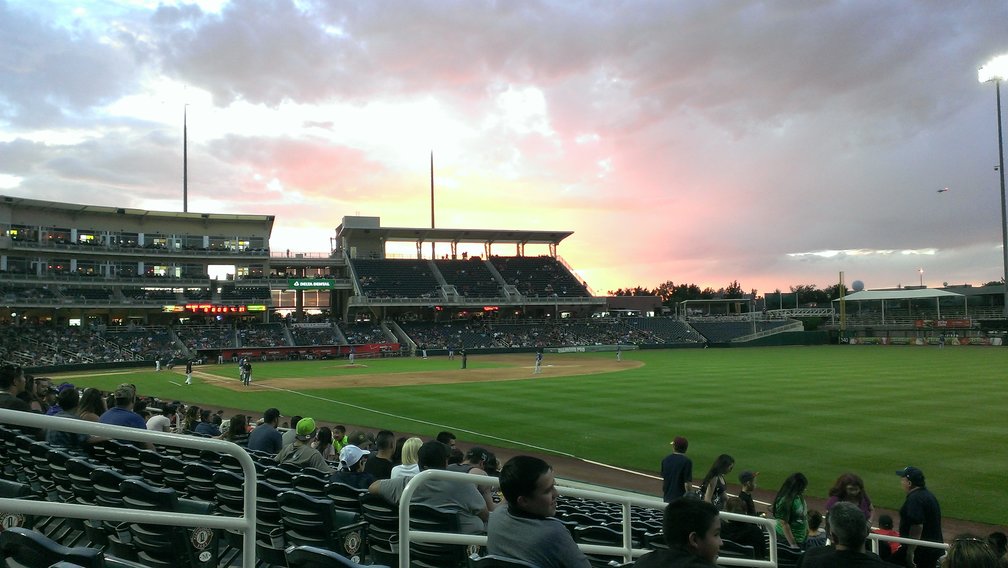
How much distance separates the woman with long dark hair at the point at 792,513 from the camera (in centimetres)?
860

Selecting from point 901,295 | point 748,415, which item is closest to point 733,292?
point 901,295

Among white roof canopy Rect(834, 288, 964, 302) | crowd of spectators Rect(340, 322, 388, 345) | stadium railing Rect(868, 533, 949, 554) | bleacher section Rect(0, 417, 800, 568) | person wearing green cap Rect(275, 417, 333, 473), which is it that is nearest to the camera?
bleacher section Rect(0, 417, 800, 568)

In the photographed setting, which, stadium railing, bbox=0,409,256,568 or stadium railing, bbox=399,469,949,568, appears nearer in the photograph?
stadium railing, bbox=0,409,256,568

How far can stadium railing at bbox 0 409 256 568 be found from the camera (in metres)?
2.42

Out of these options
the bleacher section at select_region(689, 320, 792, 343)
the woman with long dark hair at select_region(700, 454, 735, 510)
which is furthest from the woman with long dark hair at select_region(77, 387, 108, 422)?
the bleacher section at select_region(689, 320, 792, 343)

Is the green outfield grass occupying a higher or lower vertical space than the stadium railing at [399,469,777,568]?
lower

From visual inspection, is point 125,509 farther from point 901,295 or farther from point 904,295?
point 901,295

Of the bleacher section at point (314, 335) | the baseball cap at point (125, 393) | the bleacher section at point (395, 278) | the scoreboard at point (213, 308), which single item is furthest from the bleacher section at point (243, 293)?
the baseball cap at point (125, 393)

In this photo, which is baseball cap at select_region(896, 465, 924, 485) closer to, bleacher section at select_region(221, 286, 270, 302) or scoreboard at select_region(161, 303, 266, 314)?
scoreboard at select_region(161, 303, 266, 314)

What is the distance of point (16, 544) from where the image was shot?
300 centimetres

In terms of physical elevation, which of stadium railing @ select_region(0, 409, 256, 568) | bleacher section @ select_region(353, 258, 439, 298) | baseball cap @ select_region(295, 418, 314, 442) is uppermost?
bleacher section @ select_region(353, 258, 439, 298)

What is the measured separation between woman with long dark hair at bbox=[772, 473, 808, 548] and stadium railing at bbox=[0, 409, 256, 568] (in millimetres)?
7414

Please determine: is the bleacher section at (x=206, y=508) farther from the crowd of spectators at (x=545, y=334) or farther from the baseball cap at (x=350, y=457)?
the crowd of spectators at (x=545, y=334)

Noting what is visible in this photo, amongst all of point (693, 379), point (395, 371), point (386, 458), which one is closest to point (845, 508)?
point (386, 458)
